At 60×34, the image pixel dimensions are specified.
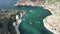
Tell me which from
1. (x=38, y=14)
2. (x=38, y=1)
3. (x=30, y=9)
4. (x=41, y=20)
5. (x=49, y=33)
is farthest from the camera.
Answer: (x=38, y=1)

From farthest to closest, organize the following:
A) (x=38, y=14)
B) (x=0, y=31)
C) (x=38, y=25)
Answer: (x=38, y=14)
(x=38, y=25)
(x=0, y=31)

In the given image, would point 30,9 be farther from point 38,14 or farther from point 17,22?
point 17,22

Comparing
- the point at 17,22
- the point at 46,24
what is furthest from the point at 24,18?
the point at 46,24

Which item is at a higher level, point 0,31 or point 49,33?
point 0,31

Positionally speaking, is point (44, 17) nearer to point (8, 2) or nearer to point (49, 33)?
point (49, 33)

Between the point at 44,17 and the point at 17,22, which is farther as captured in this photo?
the point at 44,17

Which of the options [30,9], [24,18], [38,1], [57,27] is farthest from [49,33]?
[38,1]
